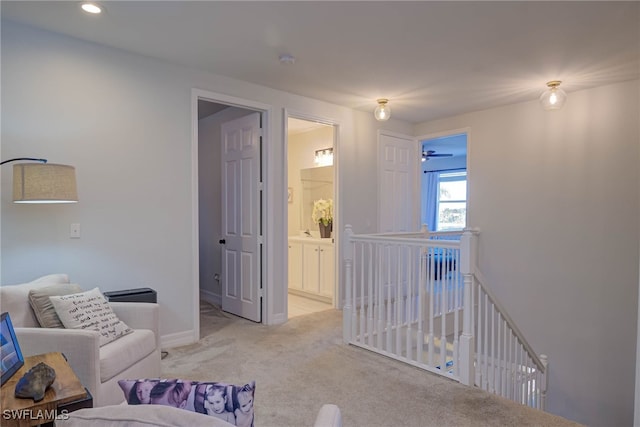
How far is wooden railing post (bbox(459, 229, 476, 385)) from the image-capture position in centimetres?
276

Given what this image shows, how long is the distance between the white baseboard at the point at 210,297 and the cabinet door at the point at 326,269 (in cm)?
141

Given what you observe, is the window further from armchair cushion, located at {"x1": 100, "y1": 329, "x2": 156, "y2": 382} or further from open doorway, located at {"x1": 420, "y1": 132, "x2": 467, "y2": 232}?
armchair cushion, located at {"x1": 100, "y1": 329, "x2": 156, "y2": 382}

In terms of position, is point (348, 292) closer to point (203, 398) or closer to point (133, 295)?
point (133, 295)

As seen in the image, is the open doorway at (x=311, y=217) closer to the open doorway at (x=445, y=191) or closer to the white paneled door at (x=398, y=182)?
the white paneled door at (x=398, y=182)

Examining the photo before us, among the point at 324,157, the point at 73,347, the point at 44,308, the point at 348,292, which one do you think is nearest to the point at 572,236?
the point at 348,292

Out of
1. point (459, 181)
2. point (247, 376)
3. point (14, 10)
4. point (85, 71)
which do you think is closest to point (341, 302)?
point (247, 376)

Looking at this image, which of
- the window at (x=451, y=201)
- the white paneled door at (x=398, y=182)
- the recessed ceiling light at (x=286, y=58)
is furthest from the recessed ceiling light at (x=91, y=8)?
the window at (x=451, y=201)

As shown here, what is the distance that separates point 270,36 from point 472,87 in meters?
2.30

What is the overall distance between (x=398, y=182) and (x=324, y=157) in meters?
1.21

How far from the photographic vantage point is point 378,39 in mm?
2912

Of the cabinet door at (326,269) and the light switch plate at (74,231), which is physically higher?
the light switch plate at (74,231)

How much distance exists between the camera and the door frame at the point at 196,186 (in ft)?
11.8

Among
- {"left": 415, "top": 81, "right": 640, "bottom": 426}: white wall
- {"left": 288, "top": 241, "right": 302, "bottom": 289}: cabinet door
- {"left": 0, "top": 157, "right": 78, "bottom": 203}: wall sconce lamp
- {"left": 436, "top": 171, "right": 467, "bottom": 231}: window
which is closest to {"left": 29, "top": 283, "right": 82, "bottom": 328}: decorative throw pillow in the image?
{"left": 0, "top": 157, "right": 78, "bottom": 203}: wall sconce lamp

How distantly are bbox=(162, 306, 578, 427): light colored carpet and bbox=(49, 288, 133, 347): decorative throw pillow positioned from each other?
2.10ft
